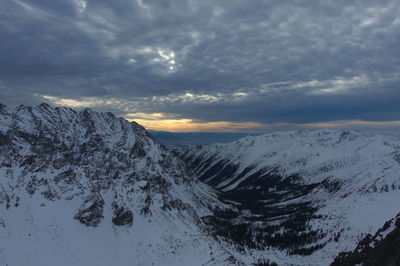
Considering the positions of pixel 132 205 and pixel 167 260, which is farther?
pixel 132 205

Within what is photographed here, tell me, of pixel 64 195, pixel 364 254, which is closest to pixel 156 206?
pixel 64 195

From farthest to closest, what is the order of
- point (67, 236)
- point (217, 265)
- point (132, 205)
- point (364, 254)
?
1. point (132, 205)
2. point (67, 236)
3. point (217, 265)
4. point (364, 254)

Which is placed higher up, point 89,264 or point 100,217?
point 100,217

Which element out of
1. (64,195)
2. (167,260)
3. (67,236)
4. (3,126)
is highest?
(3,126)

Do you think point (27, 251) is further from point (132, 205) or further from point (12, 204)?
point (132, 205)

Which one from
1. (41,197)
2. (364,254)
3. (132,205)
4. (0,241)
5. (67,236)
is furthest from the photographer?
(132,205)

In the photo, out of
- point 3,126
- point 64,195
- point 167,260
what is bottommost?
point 167,260

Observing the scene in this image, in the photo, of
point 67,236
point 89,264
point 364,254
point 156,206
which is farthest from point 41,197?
point 364,254

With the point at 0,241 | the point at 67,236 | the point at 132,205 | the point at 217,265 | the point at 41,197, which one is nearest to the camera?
the point at 0,241

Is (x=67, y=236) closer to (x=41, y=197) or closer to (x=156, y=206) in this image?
(x=41, y=197)
